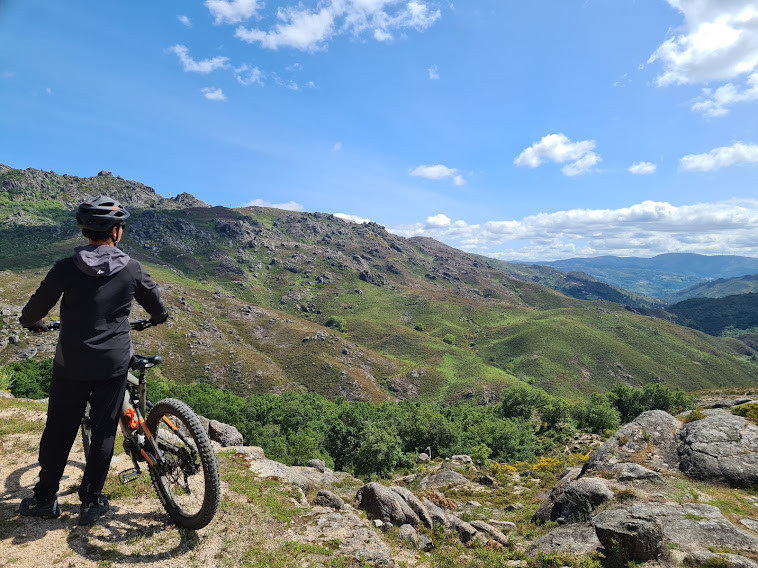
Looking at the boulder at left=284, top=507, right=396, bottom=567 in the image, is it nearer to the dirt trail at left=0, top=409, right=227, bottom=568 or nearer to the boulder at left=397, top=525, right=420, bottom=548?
the boulder at left=397, top=525, right=420, bottom=548

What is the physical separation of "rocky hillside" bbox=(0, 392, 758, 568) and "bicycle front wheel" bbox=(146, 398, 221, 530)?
0.54 meters

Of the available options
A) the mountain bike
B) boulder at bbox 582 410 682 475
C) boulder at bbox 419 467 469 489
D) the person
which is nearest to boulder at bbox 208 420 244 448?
the mountain bike

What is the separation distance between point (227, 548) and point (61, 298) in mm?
5889

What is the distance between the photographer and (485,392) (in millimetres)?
164375

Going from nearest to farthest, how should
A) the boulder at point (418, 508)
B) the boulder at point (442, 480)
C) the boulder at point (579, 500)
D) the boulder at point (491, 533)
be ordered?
the boulder at point (418, 508), the boulder at point (491, 533), the boulder at point (579, 500), the boulder at point (442, 480)

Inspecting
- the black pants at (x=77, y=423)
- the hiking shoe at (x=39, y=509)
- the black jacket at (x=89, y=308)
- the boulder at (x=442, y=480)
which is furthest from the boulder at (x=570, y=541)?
the boulder at (x=442, y=480)

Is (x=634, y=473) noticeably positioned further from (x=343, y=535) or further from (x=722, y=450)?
(x=343, y=535)

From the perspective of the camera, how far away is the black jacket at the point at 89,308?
5695 mm

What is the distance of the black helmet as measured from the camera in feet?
19.9

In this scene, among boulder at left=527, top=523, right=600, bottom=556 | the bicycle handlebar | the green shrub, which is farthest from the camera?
the green shrub

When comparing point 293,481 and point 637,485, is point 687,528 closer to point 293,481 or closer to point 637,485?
point 637,485

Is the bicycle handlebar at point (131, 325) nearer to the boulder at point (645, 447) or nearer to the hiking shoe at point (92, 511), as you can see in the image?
the hiking shoe at point (92, 511)

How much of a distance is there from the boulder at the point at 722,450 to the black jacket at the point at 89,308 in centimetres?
2455

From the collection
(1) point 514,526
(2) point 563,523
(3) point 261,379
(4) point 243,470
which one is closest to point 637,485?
(2) point 563,523
